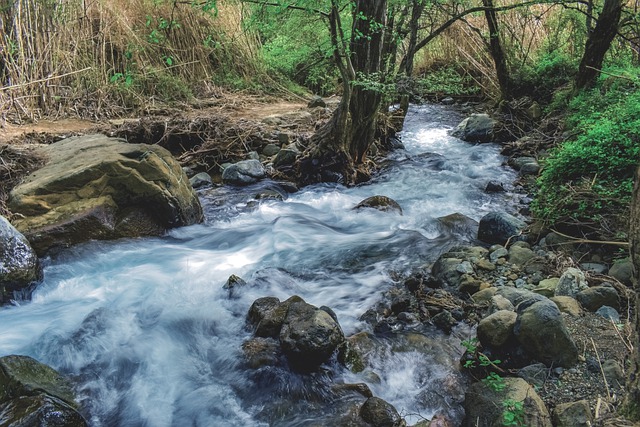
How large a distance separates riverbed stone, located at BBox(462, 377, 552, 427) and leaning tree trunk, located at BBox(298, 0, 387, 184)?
13.2 ft

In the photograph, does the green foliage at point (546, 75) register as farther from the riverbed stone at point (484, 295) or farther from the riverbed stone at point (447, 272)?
the riverbed stone at point (484, 295)

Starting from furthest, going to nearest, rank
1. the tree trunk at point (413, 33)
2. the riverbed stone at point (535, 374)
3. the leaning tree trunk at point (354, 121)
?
the tree trunk at point (413, 33) → the leaning tree trunk at point (354, 121) → the riverbed stone at point (535, 374)

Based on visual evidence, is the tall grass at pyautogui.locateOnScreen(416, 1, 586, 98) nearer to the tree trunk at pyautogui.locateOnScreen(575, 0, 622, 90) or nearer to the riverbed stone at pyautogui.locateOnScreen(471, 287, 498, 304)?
the tree trunk at pyautogui.locateOnScreen(575, 0, 622, 90)

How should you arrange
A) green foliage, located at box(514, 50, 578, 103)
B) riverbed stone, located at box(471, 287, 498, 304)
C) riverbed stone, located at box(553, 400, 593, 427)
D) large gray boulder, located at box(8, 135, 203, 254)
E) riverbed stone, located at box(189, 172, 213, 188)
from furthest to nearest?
green foliage, located at box(514, 50, 578, 103) < riverbed stone, located at box(189, 172, 213, 188) < large gray boulder, located at box(8, 135, 203, 254) < riverbed stone, located at box(471, 287, 498, 304) < riverbed stone, located at box(553, 400, 593, 427)

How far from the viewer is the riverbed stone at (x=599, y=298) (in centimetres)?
298

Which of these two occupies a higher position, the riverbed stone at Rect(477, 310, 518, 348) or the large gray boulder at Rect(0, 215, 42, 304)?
the riverbed stone at Rect(477, 310, 518, 348)

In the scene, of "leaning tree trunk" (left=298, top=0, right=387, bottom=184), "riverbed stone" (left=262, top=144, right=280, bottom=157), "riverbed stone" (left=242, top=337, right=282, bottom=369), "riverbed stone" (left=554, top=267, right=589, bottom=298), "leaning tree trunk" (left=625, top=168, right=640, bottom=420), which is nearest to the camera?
"leaning tree trunk" (left=625, top=168, right=640, bottom=420)

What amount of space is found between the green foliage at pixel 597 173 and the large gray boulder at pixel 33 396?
3908 millimetres

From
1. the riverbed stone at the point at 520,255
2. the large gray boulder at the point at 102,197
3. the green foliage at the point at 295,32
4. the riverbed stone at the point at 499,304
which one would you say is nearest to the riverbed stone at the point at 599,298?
the riverbed stone at the point at 499,304

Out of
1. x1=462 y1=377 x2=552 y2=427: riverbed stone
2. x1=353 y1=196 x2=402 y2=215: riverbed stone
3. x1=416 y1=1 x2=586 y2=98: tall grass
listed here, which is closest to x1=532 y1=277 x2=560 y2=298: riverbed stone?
x1=462 y1=377 x2=552 y2=427: riverbed stone

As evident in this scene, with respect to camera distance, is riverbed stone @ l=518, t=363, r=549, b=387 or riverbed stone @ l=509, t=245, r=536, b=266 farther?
riverbed stone @ l=509, t=245, r=536, b=266

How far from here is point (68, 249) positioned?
409 centimetres

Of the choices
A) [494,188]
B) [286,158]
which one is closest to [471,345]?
[494,188]

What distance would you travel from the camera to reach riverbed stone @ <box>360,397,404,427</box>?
2354 mm
